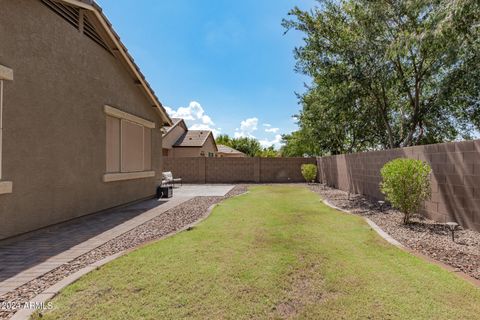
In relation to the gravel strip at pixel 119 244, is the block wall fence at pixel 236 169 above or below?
above

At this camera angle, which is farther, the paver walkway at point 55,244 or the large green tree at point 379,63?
the large green tree at point 379,63

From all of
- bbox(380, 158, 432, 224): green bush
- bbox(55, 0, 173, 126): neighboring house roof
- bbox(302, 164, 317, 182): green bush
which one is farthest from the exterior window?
bbox(302, 164, 317, 182): green bush

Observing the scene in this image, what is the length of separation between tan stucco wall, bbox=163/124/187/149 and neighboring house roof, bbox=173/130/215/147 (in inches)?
17.2

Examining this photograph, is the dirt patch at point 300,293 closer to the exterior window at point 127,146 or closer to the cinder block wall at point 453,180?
the cinder block wall at point 453,180

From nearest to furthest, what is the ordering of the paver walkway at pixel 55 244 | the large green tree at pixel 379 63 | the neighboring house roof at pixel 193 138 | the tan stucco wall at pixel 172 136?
the paver walkway at pixel 55 244
the large green tree at pixel 379 63
the tan stucco wall at pixel 172 136
the neighboring house roof at pixel 193 138

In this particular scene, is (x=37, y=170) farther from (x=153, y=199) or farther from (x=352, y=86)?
(x=352, y=86)

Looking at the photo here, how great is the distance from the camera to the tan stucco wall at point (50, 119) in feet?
19.3

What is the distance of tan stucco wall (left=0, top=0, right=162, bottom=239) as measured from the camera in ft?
19.3

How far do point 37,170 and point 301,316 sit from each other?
6.31m

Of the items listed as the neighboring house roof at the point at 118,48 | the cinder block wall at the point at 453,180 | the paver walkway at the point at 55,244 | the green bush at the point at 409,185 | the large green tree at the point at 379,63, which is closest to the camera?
the paver walkway at the point at 55,244

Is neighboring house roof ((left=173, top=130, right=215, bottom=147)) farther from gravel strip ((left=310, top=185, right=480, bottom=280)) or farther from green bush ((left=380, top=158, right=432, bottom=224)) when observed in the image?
green bush ((left=380, top=158, right=432, bottom=224))

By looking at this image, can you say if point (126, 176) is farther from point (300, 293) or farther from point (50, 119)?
point (300, 293)

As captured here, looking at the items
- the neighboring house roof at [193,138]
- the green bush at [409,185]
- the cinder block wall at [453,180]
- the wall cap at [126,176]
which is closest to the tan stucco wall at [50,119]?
the wall cap at [126,176]

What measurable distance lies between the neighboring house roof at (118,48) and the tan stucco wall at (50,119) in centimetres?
43
